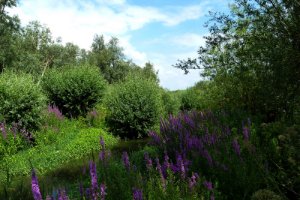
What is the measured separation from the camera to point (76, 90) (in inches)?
854

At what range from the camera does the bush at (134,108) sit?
1973 cm

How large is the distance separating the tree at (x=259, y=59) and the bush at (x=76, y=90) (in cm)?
1003

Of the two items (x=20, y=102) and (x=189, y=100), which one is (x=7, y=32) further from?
(x=20, y=102)

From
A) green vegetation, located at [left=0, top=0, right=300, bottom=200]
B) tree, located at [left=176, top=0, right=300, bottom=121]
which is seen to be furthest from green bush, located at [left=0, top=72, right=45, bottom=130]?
tree, located at [left=176, top=0, right=300, bottom=121]

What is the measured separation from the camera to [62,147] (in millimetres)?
15555

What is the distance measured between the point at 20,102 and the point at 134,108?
5.98 m

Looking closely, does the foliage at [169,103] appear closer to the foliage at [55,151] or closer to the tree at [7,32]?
the foliage at [55,151]

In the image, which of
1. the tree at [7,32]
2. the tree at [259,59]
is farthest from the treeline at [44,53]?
the tree at [259,59]

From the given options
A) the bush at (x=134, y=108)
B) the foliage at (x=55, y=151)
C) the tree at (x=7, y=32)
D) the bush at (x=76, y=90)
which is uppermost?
the tree at (x=7, y=32)

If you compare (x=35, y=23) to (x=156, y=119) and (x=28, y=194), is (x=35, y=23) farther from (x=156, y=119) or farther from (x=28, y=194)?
(x=28, y=194)

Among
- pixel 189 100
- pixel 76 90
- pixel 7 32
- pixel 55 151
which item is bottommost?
pixel 55 151

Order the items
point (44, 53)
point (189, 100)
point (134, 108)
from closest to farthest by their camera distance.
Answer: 1. point (134, 108)
2. point (189, 100)
3. point (44, 53)

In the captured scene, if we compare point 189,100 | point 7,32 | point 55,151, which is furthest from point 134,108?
point 7,32

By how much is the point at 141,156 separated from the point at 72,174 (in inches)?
104
